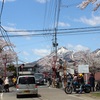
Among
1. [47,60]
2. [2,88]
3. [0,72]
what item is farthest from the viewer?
[47,60]

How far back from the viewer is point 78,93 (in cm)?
2816

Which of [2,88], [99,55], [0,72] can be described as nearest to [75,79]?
[2,88]

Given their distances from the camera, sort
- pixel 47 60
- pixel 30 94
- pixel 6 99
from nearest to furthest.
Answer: pixel 6 99 < pixel 30 94 < pixel 47 60

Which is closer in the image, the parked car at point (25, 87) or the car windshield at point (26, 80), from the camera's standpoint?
the parked car at point (25, 87)

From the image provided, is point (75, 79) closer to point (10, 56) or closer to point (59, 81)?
point (59, 81)

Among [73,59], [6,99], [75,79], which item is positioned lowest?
[6,99]

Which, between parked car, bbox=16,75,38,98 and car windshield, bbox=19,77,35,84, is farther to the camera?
car windshield, bbox=19,77,35,84

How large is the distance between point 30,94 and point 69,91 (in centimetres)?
331

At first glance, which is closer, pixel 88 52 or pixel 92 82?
pixel 92 82

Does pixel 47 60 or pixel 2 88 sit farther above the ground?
pixel 47 60

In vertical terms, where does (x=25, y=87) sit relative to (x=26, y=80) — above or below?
below

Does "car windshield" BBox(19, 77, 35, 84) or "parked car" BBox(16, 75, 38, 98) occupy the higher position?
"car windshield" BBox(19, 77, 35, 84)

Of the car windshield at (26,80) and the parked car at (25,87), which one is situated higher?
the car windshield at (26,80)

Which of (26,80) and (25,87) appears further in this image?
(26,80)
